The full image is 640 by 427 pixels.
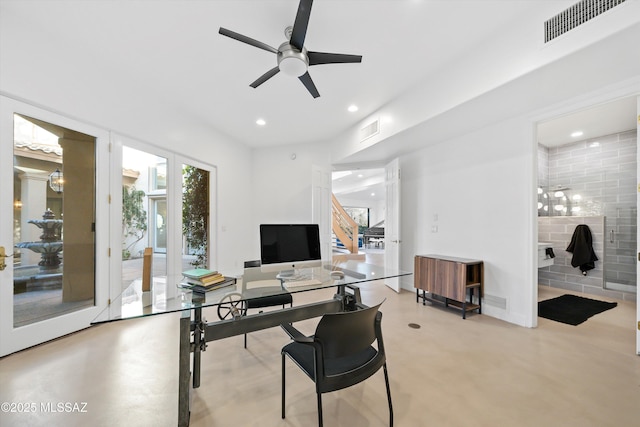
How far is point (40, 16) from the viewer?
2201 mm

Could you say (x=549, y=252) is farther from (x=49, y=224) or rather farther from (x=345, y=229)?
(x=49, y=224)

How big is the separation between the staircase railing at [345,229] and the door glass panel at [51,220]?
7.43 metres

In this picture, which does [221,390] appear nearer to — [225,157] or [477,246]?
[477,246]

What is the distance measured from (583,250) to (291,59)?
Result: 5288mm

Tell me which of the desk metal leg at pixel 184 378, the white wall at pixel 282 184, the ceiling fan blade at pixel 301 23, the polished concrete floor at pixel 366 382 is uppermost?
the ceiling fan blade at pixel 301 23

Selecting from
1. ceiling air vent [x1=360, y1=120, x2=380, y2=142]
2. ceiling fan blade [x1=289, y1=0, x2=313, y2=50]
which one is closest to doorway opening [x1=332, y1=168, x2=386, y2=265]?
ceiling air vent [x1=360, y1=120, x2=380, y2=142]

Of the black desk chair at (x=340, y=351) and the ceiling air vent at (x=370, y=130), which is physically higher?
the ceiling air vent at (x=370, y=130)

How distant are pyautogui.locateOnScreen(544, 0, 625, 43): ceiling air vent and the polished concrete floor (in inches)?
103

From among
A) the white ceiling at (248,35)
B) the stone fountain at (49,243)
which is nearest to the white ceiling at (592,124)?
the white ceiling at (248,35)

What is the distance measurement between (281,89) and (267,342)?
9.88 ft

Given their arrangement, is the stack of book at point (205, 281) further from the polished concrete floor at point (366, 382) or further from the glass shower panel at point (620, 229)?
the glass shower panel at point (620, 229)

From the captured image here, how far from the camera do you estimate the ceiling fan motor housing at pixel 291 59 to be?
2133 mm

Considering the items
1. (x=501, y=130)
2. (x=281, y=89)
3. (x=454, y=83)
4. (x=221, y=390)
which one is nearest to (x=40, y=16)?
(x=281, y=89)

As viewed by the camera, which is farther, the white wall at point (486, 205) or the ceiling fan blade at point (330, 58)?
the white wall at point (486, 205)
